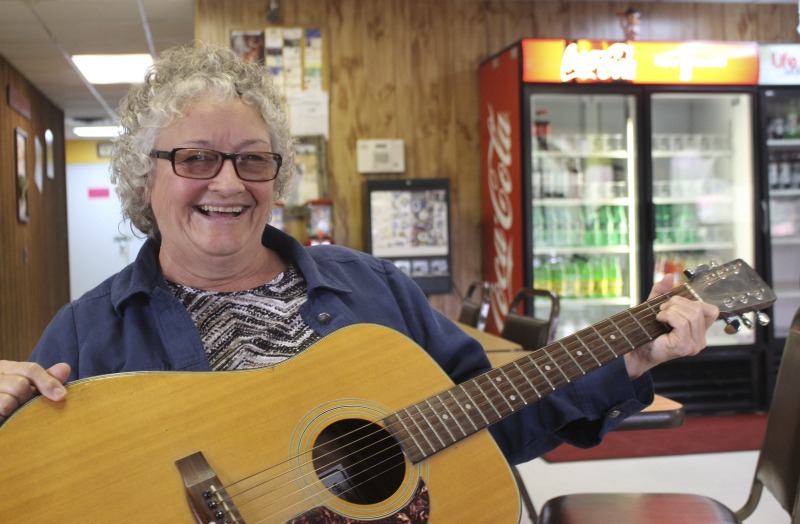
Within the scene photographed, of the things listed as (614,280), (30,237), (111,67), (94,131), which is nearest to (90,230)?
(94,131)

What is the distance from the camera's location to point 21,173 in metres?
7.23

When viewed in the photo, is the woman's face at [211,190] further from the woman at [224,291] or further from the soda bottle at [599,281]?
the soda bottle at [599,281]

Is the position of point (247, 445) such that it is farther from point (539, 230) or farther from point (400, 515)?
point (539, 230)

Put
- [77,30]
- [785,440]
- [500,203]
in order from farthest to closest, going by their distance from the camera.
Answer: [77,30]
[500,203]
[785,440]

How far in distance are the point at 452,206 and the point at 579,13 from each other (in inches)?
68.2

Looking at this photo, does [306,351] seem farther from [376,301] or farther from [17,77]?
[17,77]

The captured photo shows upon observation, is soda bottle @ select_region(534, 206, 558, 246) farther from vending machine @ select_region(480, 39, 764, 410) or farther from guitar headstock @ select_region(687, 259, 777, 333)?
guitar headstock @ select_region(687, 259, 777, 333)

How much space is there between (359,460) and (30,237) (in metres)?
7.50

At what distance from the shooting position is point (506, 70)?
5012 mm

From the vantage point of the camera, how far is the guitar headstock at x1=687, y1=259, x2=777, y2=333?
1401 millimetres

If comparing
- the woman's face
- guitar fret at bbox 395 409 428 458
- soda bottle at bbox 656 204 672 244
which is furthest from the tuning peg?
soda bottle at bbox 656 204 672 244

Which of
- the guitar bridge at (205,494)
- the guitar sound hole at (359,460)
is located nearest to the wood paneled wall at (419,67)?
the guitar sound hole at (359,460)

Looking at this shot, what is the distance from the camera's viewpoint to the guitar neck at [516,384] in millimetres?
1228

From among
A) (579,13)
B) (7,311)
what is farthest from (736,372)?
(7,311)
